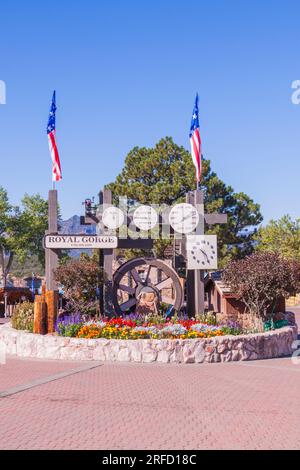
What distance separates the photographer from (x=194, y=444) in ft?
21.1

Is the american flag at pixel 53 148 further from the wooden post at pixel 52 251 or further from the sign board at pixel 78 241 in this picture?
the sign board at pixel 78 241

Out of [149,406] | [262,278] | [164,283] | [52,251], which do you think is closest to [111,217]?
[52,251]

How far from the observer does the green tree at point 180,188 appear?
3716 centimetres

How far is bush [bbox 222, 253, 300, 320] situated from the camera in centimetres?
1659

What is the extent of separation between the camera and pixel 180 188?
37531mm

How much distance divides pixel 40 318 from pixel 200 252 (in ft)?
19.0

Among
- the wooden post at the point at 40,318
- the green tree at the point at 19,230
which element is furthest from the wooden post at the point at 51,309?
the green tree at the point at 19,230

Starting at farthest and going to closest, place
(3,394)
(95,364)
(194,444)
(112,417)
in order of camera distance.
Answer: (95,364)
(3,394)
(112,417)
(194,444)

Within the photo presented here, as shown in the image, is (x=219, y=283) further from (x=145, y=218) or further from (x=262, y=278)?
(x=262, y=278)

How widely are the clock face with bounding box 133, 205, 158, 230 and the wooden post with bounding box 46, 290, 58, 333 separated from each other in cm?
430

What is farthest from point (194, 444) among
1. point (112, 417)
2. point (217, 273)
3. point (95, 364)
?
point (217, 273)

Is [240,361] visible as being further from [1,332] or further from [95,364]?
[1,332]

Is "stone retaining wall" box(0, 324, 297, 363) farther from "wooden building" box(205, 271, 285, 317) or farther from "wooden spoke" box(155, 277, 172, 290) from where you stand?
"wooden spoke" box(155, 277, 172, 290)

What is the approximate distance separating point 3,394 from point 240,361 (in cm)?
641
